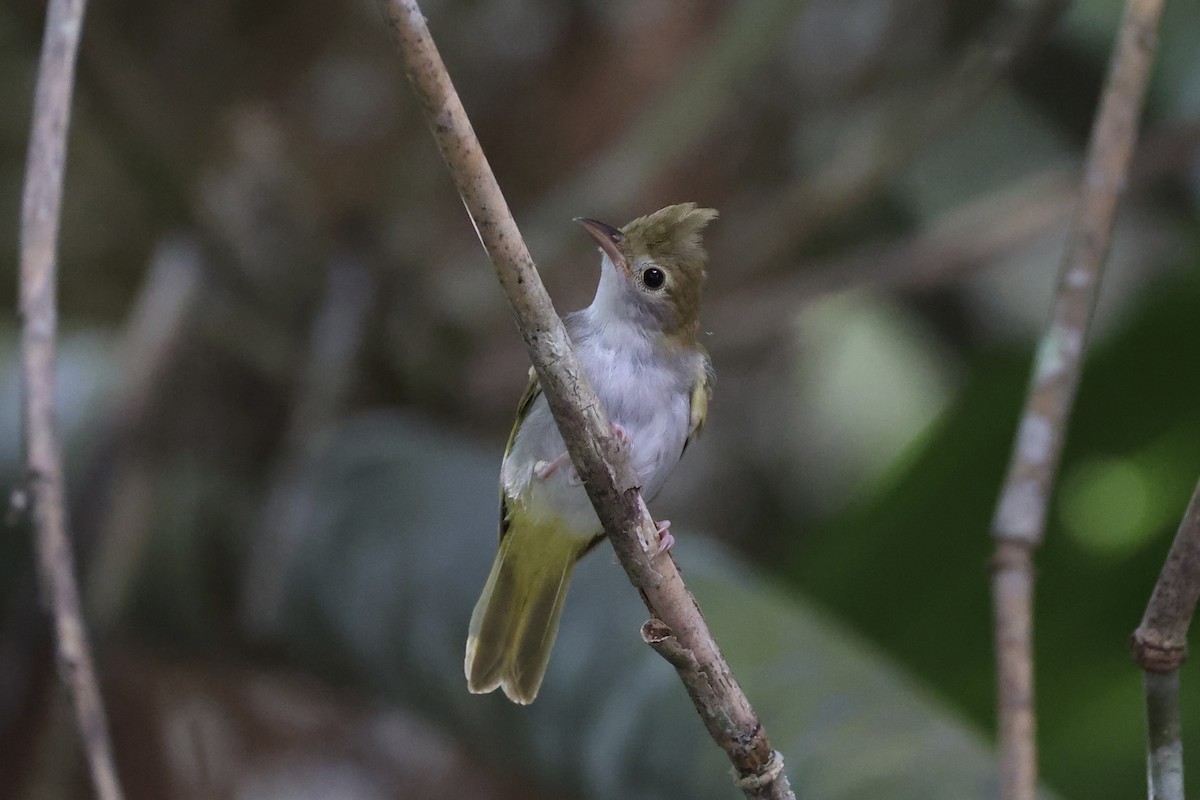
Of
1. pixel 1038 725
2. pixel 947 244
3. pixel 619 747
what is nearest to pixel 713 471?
pixel 947 244

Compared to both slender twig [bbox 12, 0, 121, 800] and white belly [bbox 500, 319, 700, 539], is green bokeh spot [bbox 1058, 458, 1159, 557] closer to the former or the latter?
white belly [bbox 500, 319, 700, 539]

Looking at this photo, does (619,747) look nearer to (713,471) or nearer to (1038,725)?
(1038,725)

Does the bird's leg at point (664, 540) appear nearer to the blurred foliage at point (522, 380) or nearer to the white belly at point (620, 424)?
the white belly at point (620, 424)

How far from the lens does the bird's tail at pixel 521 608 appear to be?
152 cm

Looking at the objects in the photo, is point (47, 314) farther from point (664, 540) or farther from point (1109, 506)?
point (1109, 506)

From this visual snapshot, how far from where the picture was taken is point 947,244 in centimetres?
350

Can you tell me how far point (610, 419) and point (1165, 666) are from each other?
2.02ft

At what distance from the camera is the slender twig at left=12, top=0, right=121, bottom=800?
1.40 m

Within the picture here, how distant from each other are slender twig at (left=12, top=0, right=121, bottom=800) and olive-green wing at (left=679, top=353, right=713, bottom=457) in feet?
2.39

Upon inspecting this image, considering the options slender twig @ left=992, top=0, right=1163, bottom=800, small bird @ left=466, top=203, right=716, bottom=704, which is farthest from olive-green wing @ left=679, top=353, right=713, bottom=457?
slender twig @ left=992, top=0, right=1163, bottom=800

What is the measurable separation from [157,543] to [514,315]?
6.53ft

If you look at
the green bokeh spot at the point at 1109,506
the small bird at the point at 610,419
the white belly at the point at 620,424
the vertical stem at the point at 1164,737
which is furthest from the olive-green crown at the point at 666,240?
the green bokeh spot at the point at 1109,506

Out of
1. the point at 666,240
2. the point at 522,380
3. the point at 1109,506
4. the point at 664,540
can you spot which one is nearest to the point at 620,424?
the point at 666,240

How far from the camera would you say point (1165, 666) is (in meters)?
1.10
